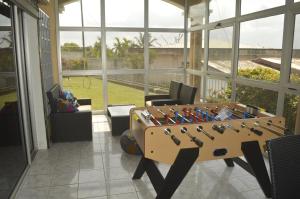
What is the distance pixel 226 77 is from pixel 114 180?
3112mm

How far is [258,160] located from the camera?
9.32 ft

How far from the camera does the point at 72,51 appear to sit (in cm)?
652

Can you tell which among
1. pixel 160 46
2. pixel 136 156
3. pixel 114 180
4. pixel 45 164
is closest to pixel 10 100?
pixel 45 164

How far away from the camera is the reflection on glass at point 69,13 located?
6.29 meters

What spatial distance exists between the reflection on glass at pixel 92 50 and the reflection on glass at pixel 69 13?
40 cm

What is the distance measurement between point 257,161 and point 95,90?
4.87 metres

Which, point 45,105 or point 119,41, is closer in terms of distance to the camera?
point 45,105

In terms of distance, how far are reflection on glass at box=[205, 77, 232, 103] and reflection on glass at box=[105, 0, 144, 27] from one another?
2.39 meters

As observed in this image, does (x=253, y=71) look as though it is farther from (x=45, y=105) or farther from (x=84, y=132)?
(x=45, y=105)

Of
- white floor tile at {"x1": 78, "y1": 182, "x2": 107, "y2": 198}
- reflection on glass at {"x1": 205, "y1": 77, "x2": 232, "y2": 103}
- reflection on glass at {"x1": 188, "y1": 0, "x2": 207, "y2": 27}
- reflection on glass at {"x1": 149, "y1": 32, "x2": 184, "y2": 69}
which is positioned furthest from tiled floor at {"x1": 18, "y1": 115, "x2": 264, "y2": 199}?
reflection on glass at {"x1": 188, "y1": 0, "x2": 207, "y2": 27}

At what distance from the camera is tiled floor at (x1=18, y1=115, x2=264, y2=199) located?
2975mm

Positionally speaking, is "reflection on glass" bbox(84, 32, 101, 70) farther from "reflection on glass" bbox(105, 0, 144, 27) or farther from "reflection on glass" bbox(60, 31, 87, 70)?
"reflection on glass" bbox(105, 0, 144, 27)

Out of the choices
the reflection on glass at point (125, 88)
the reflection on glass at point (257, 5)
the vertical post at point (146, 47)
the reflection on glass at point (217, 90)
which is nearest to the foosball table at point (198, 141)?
the reflection on glass at point (257, 5)

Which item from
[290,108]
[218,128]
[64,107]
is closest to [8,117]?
[64,107]
